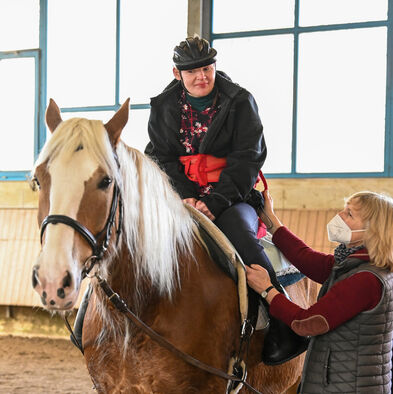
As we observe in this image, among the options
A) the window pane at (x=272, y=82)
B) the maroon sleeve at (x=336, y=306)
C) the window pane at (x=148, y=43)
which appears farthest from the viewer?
the window pane at (x=148, y=43)

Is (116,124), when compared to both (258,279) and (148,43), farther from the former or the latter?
(148,43)

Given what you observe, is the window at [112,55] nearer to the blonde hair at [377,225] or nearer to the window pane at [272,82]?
the window pane at [272,82]

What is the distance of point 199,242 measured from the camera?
6.41 feet

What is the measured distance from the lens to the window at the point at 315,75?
5156 mm

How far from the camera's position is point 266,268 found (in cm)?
205

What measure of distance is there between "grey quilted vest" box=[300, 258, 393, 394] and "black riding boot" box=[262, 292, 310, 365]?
14 centimetres

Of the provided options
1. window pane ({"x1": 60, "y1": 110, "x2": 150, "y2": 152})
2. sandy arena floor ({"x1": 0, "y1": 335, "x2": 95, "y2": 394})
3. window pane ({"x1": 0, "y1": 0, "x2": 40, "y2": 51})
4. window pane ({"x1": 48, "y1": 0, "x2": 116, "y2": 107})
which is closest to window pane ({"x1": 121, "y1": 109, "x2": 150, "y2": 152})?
window pane ({"x1": 60, "y1": 110, "x2": 150, "y2": 152})

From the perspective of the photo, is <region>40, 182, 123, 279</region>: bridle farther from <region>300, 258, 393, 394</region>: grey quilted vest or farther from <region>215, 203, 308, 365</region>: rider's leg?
<region>300, 258, 393, 394</region>: grey quilted vest

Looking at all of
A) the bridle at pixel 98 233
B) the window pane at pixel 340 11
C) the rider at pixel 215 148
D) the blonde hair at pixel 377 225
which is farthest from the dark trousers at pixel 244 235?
the window pane at pixel 340 11

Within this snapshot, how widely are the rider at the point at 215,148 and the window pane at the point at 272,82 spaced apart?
10.5ft

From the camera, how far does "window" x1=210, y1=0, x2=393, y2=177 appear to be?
5.16m

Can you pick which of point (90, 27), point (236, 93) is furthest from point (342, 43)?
point (236, 93)

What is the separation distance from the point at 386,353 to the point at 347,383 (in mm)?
179

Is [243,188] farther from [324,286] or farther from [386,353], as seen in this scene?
[386,353]
